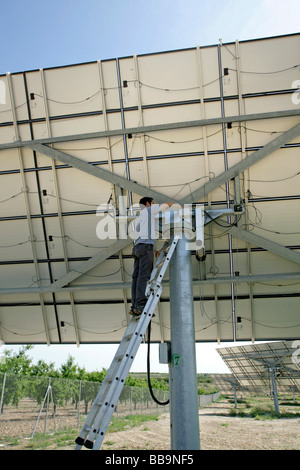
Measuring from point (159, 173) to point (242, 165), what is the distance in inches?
87.7

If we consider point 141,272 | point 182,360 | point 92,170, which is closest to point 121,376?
point 182,360

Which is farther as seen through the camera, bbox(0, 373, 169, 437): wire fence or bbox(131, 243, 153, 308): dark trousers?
bbox(0, 373, 169, 437): wire fence

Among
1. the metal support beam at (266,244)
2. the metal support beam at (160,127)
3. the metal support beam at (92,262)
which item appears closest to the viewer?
the metal support beam at (160,127)

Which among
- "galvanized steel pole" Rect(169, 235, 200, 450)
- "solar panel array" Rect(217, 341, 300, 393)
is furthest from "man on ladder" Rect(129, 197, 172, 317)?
"solar panel array" Rect(217, 341, 300, 393)

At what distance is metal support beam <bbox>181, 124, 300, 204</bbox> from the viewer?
397 inches

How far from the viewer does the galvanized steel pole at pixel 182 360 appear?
23.6 feet

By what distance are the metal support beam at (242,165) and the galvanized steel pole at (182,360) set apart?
6.67ft

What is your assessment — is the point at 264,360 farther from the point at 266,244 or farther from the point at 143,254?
the point at 143,254

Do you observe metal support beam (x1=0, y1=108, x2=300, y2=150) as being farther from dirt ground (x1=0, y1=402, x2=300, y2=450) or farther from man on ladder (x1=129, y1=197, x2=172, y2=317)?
dirt ground (x1=0, y1=402, x2=300, y2=450)

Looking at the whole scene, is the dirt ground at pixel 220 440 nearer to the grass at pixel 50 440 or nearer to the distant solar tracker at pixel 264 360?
the grass at pixel 50 440

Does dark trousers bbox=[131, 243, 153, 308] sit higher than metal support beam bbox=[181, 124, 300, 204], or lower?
lower

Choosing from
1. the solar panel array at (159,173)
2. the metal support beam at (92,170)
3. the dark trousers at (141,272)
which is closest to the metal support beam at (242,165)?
the solar panel array at (159,173)

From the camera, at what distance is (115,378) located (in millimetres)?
5758

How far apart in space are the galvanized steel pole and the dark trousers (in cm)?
83
